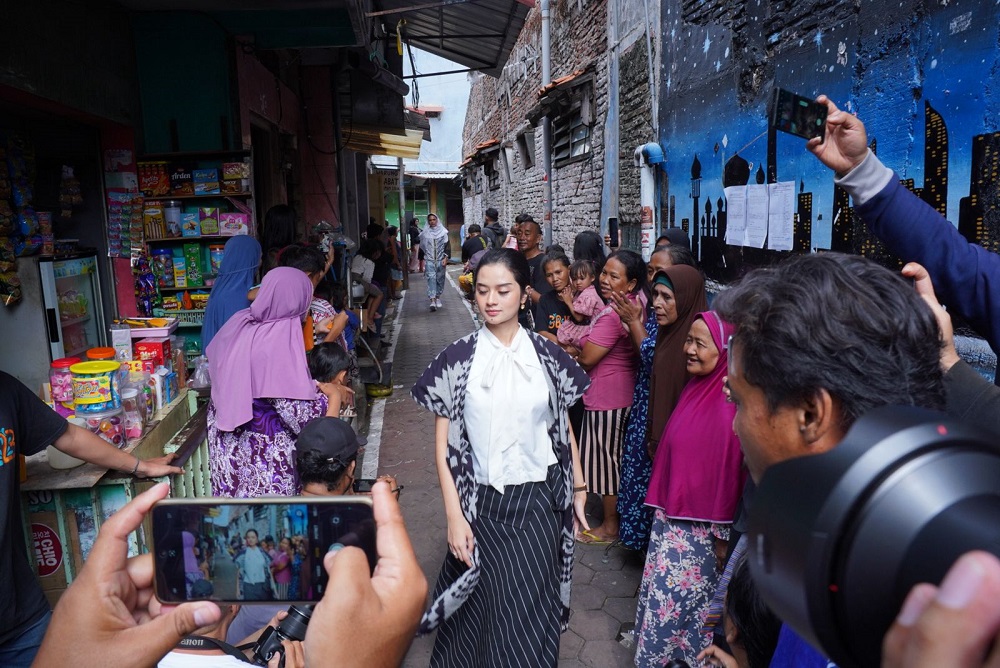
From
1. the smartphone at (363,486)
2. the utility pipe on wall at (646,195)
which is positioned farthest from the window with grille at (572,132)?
the smartphone at (363,486)

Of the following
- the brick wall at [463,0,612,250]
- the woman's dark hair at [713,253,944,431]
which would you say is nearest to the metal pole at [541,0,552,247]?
the brick wall at [463,0,612,250]

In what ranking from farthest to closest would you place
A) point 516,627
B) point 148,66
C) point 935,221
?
point 148,66 → point 516,627 → point 935,221

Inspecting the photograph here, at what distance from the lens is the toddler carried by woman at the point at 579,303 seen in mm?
4512

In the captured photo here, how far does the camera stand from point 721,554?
2.71 m

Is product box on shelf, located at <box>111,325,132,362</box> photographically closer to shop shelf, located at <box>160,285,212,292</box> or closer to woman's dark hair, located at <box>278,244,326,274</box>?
woman's dark hair, located at <box>278,244,326,274</box>

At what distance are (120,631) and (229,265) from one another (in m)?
3.72

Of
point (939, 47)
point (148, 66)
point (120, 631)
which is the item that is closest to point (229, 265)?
point (148, 66)

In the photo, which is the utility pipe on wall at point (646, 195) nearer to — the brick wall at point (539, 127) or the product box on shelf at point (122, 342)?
the brick wall at point (539, 127)

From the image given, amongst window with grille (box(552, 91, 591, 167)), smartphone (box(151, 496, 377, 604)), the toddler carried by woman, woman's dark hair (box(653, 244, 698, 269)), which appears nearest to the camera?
smartphone (box(151, 496, 377, 604))

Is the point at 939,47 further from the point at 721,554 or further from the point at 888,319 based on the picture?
the point at 888,319

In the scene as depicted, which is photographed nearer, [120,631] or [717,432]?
[120,631]

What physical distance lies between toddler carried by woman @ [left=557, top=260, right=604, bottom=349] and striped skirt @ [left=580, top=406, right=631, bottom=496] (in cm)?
51

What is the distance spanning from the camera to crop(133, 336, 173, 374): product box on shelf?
3.59 m

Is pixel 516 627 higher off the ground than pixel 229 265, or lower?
lower
